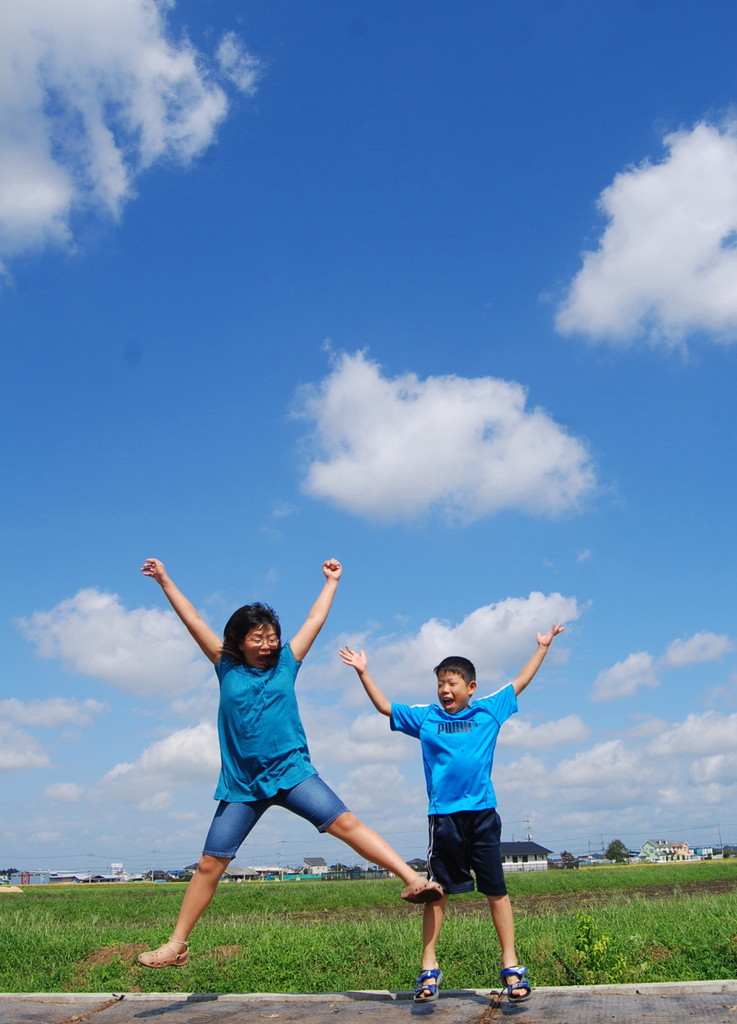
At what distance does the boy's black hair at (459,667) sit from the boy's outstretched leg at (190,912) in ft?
5.45

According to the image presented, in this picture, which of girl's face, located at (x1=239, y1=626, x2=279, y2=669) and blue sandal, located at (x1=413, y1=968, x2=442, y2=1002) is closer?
blue sandal, located at (x1=413, y1=968, x2=442, y2=1002)

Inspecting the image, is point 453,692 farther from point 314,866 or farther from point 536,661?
point 314,866

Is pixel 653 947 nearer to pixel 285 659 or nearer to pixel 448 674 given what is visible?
pixel 448 674

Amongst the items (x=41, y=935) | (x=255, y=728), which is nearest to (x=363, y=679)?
(x=255, y=728)

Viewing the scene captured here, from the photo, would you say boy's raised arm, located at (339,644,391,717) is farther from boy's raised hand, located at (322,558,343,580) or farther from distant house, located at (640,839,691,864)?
distant house, located at (640,839,691,864)

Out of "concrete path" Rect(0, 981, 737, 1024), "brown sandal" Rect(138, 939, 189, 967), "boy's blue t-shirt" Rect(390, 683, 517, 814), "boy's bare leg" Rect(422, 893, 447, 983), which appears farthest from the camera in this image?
"boy's blue t-shirt" Rect(390, 683, 517, 814)

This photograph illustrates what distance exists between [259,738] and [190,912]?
995 mm

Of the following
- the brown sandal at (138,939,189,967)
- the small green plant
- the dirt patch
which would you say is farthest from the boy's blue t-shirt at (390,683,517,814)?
the dirt patch

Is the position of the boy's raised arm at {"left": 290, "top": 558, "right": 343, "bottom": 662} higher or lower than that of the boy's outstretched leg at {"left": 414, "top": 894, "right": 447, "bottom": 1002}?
higher

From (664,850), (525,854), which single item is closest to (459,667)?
(525,854)

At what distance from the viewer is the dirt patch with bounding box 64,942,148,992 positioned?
20.7ft

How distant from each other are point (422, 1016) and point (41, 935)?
4.83 m

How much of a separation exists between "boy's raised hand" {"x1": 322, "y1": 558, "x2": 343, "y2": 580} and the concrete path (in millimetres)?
2366

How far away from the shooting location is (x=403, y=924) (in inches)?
315
